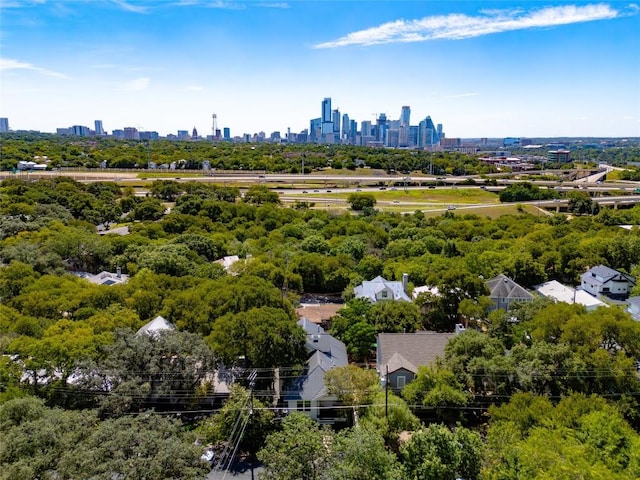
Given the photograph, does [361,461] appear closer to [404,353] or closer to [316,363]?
[316,363]

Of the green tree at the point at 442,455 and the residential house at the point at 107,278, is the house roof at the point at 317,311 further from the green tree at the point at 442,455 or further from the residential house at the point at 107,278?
the green tree at the point at 442,455

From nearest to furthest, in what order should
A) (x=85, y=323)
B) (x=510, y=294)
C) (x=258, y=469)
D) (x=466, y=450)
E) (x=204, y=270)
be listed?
(x=466, y=450) < (x=258, y=469) < (x=85, y=323) < (x=510, y=294) < (x=204, y=270)

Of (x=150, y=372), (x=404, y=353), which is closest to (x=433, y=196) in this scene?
(x=404, y=353)

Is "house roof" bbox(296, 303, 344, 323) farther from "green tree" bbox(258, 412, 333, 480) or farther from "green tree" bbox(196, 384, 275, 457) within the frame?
"green tree" bbox(258, 412, 333, 480)

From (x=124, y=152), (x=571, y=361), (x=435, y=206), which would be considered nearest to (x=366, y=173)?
(x=435, y=206)

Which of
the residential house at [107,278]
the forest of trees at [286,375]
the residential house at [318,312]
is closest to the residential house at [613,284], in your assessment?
the forest of trees at [286,375]

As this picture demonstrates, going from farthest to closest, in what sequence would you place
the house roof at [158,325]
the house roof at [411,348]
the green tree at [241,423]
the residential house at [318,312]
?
1. the residential house at [318,312]
2. the house roof at [158,325]
3. the house roof at [411,348]
4. the green tree at [241,423]

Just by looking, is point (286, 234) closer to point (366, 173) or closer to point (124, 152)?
point (366, 173)
